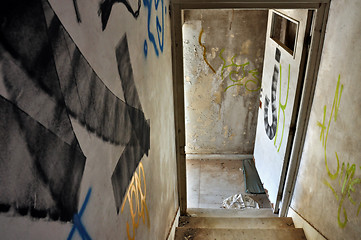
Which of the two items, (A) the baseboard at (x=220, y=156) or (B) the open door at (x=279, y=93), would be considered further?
(A) the baseboard at (x=220, y=156)

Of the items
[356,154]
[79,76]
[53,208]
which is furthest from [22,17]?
[356,154]

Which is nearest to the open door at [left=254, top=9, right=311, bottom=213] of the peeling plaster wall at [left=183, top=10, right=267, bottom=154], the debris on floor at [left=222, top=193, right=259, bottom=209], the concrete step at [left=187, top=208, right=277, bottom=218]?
the concrete step at [left=187, top=208, right=277, bottom=218]

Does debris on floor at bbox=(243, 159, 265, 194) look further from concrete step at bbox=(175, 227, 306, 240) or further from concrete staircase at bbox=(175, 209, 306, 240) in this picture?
concrete step at bbox=(175, 227, 306, 240)

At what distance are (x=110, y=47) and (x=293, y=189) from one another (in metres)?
3.12

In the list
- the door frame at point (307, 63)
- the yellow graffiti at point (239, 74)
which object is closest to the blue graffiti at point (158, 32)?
the door frame at point (307, 63)

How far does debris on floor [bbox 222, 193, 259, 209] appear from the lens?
4828mm

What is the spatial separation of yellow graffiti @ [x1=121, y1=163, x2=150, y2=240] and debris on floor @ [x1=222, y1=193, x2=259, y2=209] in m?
3.15

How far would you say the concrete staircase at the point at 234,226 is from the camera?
3.36 m

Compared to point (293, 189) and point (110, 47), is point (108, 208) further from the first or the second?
point (293, 189)

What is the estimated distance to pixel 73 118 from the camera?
0.92m

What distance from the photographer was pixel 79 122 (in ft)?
3.16

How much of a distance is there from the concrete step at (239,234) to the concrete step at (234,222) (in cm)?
31

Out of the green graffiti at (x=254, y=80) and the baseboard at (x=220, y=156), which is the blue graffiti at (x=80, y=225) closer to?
the green graffiti at (x=254, y=80)

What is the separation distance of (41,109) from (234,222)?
3.63 metres
